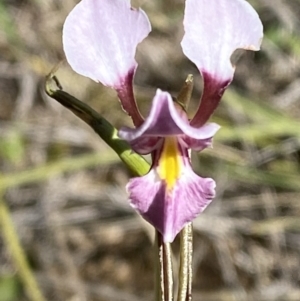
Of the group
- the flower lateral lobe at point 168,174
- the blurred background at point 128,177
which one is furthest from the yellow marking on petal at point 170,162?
the blurred background at point 128,177

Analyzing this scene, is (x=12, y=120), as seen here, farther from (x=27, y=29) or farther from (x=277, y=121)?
(x=277, y=121)

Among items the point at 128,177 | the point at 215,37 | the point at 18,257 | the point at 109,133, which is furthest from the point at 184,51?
the point at 128,177

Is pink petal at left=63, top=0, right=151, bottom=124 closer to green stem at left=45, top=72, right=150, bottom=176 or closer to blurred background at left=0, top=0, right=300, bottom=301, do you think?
green stem at left=45, top=72, right=150, bottom=176

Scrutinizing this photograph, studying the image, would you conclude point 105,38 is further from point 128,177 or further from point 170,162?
point 128,177

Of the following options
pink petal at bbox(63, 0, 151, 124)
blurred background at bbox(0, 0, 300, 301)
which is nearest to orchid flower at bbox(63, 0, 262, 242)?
pink petal at bbox(63, 0, 151, 124)

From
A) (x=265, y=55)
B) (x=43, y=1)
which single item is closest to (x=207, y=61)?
(x=265, y=55)

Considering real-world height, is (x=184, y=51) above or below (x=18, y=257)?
above
